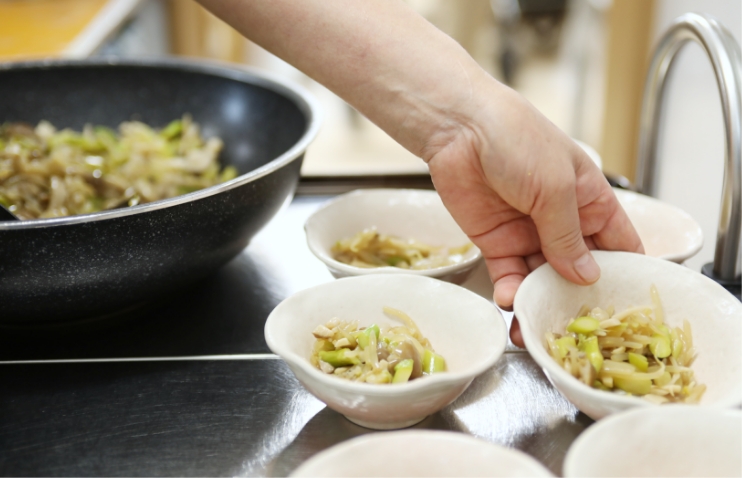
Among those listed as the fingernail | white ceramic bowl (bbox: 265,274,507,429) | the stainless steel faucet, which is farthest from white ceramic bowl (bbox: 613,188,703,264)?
white ceramic bowl (bbox: 265,274,507,429)

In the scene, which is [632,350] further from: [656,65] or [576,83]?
[576,83]

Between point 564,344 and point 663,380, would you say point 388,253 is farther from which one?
point 663,380

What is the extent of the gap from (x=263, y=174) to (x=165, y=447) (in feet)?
1.41

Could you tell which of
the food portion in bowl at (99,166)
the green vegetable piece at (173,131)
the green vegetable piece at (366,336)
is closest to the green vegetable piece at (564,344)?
the green vegetable piece at (366,336)

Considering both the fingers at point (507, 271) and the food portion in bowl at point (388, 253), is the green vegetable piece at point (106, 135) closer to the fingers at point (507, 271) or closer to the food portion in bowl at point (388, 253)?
the food portion in bowl at point (388, 253)

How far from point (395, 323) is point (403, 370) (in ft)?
0.44

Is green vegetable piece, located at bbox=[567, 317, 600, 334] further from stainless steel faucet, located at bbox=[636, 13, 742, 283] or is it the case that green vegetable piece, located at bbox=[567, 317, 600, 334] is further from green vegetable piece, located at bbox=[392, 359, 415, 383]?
stainless steel faucet, located at bbox=[636, 13, 742, 283]

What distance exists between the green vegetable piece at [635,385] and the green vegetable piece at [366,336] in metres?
0.31

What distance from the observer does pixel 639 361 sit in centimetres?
87

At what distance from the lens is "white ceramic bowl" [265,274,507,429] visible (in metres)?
0.75

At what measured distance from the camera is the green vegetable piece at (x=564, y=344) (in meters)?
0.85

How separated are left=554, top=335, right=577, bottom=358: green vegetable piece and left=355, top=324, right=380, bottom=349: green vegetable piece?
237 millimetres

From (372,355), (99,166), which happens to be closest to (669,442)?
(372,355)

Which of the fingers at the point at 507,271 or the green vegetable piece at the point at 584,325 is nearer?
the green vegetable piece at the point at 584,325
